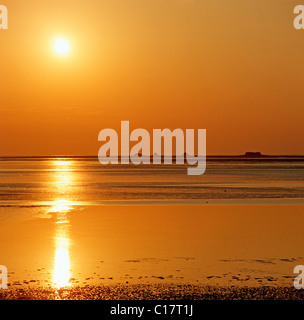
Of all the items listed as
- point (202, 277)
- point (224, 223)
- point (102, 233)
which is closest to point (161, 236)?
point (102, 233)

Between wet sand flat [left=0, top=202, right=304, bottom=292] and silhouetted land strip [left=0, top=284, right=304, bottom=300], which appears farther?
wet sand flat [left=0, top=202, right=304, bottom=292]

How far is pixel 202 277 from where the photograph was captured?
526 inches

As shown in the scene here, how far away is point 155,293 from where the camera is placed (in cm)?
1176

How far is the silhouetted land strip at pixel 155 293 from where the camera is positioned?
450 inches

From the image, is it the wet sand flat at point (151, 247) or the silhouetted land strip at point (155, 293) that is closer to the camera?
the silhouetted land strip at point (155, 293)

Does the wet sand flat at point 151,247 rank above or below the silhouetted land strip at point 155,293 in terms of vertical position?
above

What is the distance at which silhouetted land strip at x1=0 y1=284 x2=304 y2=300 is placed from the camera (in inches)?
450

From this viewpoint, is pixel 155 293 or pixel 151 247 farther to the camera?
pixel 151 247

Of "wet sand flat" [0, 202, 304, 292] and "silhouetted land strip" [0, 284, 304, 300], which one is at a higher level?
"wet sand flat" [0, 202, 304, 292]

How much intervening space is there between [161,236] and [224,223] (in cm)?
456

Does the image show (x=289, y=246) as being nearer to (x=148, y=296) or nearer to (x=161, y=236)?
(x=161, y=236)
